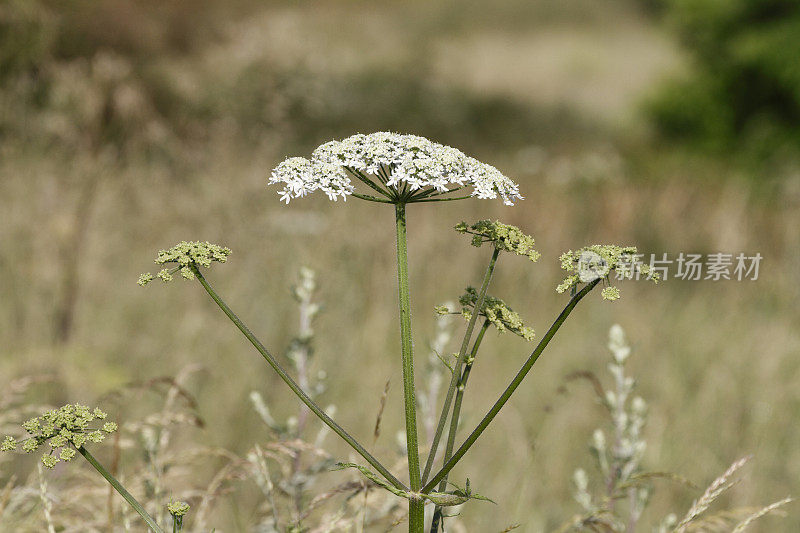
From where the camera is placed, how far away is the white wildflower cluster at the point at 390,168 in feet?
3.73

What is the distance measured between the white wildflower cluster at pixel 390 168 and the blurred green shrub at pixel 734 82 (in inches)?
560

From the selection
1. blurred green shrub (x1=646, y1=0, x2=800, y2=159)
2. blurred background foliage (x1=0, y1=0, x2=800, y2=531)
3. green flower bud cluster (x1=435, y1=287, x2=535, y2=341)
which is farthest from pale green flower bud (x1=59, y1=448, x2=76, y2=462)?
blurred green shrub (x1=646, y1=0, x2=800, y2=159)

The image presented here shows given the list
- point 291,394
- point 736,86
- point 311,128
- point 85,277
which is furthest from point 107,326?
→ point 736,86

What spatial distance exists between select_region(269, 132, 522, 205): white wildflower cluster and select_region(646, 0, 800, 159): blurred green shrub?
1422cm

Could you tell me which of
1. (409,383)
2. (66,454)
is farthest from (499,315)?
(66,454)

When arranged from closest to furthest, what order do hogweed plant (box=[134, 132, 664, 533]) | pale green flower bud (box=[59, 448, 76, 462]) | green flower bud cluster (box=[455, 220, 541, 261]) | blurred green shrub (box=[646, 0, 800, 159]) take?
pale green flower bud (box=[59, 448, 76, 462])
hogweed plant (box=[134, 132, 664, 533])
green flower bud cluster (box=[455, 220, 541, 261])
blurred green shrub (box=[646, 0, 800, 159])

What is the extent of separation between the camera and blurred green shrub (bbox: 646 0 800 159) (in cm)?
1332

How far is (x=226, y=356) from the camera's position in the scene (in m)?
4.22

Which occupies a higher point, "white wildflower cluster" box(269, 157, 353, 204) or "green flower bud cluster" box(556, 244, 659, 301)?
"white wildflower cluster" box(269, 157, 353, 204)

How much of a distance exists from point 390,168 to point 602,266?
422mm

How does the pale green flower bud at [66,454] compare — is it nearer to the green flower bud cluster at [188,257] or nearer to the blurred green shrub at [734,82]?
the green flower bud cluster at [188,257]

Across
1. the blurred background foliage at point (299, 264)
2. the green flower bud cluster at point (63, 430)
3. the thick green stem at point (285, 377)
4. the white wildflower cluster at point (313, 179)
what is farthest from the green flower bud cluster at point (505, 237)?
the blurred background foliage at point (299, 264)

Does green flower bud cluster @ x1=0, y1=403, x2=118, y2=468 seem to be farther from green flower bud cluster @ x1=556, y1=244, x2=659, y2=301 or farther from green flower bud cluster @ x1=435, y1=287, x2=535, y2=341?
green flower bud cluster @ x1=556, y1=244, x2=659, y2=301

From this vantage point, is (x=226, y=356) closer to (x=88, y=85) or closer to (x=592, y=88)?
(x=88, y=85)
